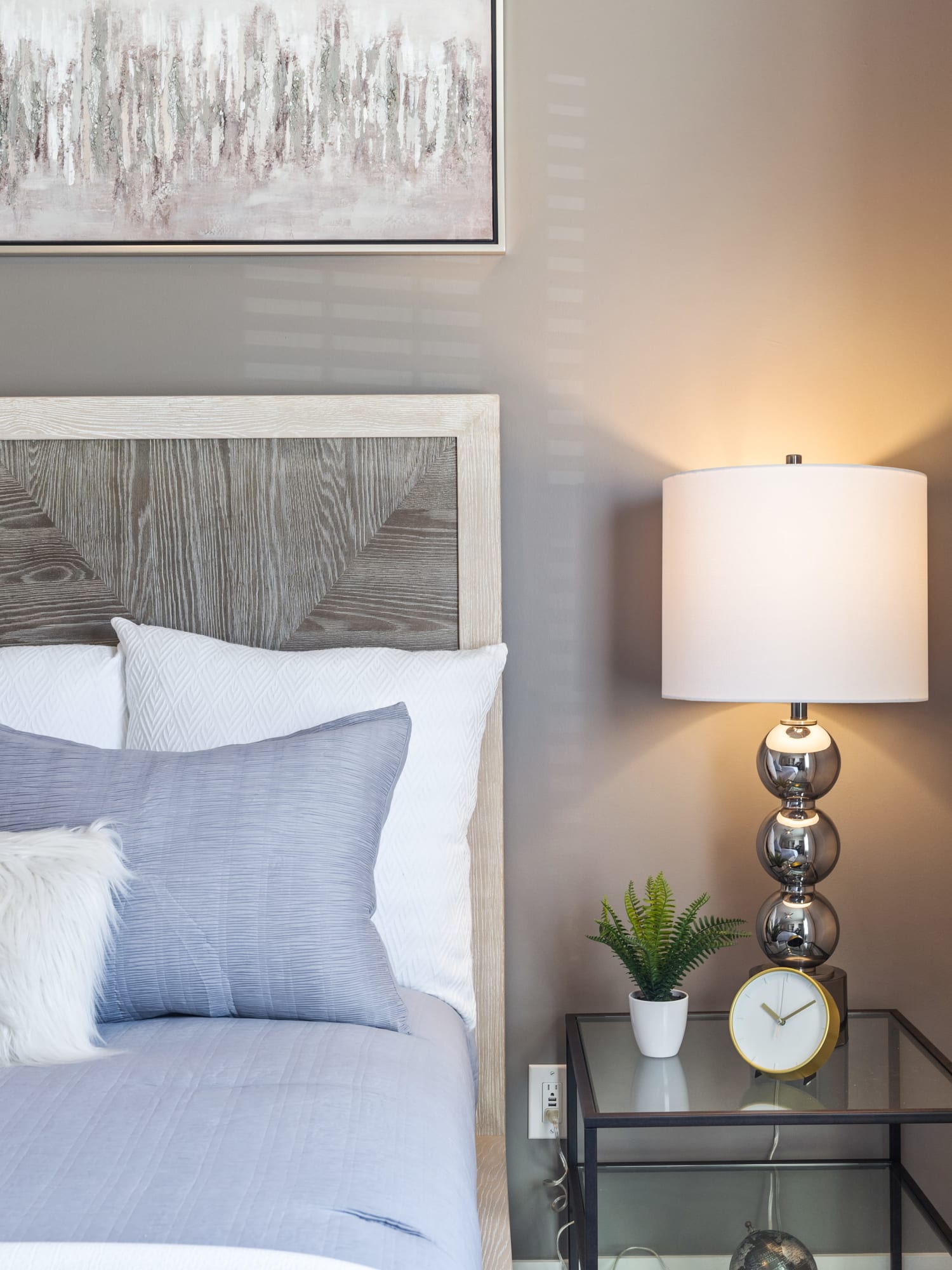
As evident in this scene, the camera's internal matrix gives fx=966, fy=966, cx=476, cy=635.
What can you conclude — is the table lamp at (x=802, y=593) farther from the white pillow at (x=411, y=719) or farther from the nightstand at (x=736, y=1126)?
the white pillow at (x=411, y=719)

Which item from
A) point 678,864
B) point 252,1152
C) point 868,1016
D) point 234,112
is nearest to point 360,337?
point 234,112

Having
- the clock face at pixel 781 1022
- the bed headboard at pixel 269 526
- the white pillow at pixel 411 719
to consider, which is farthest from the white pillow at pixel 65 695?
the clock face at pixel 781 1022

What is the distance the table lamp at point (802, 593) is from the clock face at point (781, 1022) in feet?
0.40

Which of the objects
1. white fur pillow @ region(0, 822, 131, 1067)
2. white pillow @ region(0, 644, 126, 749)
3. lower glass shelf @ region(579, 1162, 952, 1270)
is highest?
white pillow @ region(0, 644, 126, 749)

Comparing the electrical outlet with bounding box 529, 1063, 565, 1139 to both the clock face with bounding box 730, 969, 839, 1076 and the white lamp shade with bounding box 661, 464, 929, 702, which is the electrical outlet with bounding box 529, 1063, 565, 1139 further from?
the white lamp shade with bounding box 661, 464, 929, 702

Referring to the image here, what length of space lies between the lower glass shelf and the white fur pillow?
1.08 meters

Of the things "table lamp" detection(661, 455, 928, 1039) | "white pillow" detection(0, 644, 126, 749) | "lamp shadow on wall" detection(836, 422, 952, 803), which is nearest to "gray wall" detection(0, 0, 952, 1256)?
"lamp shadow on wall" detection(836, 422, 952, 803)

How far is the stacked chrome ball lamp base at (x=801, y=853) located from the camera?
60.0 inches

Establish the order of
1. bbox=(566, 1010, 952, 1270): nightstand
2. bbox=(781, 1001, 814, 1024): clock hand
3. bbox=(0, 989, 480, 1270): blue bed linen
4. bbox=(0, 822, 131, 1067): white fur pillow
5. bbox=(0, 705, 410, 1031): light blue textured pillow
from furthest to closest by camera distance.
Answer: bbox=(781, 1001, 814, 1024): clock hand, bbox=(566, 1010, 952, 1270): nightstand, bbox=(0, 705, 410, 1031): light blue textured pillow, bbox=(0, 822, 131, 1067): white fur pillow, bbox=(0, 989, 480, 1270): blue bed linen

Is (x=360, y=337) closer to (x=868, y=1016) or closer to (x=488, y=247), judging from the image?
(x=488, y=247)

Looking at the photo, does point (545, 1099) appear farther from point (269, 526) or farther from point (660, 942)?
point (269, 526)

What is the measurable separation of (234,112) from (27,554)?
2.84 feet

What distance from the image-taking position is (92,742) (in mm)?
1510

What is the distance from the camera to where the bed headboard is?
1687 mm
